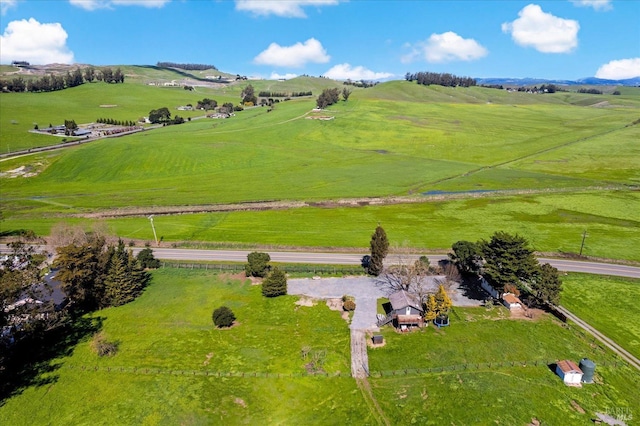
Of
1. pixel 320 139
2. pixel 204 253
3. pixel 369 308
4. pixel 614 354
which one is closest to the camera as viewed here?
pixel 614 354

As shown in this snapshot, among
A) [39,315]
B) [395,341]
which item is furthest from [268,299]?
[39,315]

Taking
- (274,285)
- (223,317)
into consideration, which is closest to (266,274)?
(274,285)

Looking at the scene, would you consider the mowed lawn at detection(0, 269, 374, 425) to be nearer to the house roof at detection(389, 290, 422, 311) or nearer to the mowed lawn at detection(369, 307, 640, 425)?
the mowed lawn at detection(369, 307, 640, 425)

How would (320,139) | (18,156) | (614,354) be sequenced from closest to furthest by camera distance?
1. (614,354)
2. (18,156)
3. (320,139)

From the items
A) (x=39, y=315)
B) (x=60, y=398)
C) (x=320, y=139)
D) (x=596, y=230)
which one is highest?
(x=320, y=139)

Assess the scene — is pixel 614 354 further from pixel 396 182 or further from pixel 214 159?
pixel 214 159

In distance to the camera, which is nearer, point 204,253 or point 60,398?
point 60,398

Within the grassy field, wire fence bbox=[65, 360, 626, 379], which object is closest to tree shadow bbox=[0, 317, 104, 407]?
the grassy field

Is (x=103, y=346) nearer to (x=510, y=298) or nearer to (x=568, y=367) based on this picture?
(x=568, y=367)
